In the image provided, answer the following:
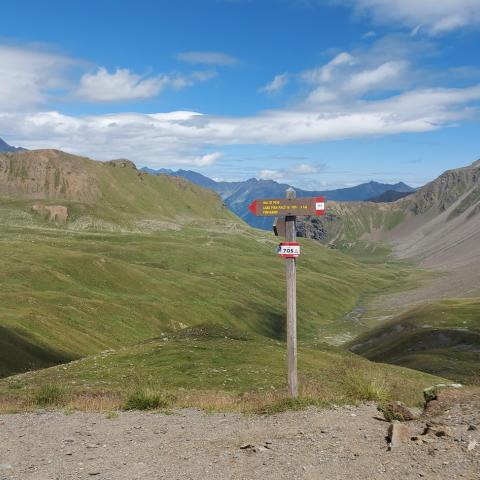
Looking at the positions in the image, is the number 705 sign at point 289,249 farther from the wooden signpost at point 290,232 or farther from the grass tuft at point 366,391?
the grass tuft at point 366,391

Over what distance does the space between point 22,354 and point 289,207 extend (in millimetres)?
49451

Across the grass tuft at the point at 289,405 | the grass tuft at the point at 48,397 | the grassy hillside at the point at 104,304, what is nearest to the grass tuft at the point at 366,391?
the grass tuft at the point at 289,405

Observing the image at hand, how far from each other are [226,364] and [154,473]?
25.9 m

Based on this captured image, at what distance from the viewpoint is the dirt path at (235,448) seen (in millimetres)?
14719

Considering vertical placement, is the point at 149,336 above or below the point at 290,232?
below

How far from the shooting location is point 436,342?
309 ft

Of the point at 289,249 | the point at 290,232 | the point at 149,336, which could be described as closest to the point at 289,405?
the point at 289,249

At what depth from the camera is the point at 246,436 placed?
706 inches

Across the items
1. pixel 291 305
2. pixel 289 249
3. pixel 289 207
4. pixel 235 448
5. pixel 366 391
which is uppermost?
pixel 289 207

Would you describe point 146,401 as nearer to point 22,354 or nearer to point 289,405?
point 289,405

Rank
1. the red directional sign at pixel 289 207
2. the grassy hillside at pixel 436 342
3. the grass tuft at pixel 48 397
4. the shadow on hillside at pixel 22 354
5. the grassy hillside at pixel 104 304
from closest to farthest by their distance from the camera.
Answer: the red directional sign at pixel 289 207 → the grass tuft at pixel 48 397 → the shadow on hillside at pixel 22 354 → the grassy hillside at pixel 436 342 → the grassy hillside at pixel 104 304

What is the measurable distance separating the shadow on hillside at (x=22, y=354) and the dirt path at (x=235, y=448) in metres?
38.1

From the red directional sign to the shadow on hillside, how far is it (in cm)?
4092

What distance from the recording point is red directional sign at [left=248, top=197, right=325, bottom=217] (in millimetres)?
21438
